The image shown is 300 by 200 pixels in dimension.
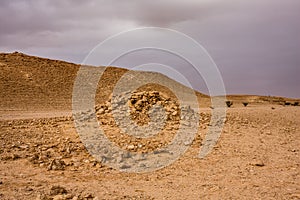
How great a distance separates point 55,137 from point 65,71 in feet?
85.4

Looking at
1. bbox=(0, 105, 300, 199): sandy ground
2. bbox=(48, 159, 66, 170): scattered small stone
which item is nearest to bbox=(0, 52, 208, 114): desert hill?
bbox=(0, 105, 300, 199): sandy ground

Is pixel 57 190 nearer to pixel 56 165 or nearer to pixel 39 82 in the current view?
pixel 56 165

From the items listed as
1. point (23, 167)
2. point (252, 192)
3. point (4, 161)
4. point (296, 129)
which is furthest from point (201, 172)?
point (296, 129)

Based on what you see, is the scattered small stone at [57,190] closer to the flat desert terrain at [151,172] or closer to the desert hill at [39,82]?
the flat desert terrain at [151,172]

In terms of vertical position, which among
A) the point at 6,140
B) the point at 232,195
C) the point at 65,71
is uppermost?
the point at 65,71

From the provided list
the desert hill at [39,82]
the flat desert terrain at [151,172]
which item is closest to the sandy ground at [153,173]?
the flat desert terrain at [151,172]

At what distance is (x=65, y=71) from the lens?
3556cm

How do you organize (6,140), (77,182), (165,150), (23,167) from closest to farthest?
(77,182) < (23,167) < (165,150) < (6,140)

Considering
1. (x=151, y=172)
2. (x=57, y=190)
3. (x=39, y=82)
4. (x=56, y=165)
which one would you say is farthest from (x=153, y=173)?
(x=39, y=82)

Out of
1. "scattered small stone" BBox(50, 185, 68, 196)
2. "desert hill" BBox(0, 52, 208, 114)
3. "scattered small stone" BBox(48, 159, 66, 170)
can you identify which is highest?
"desert hill" BBox(0, 52, 208, 114)

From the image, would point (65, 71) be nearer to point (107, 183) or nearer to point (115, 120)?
point (115, 120)

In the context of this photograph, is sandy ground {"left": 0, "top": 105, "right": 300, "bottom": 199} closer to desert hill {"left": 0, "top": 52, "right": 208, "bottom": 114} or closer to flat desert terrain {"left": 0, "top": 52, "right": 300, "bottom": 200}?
flat desert terrain {"left": 0, "top": 52, "right": 300, "bottom": 200}

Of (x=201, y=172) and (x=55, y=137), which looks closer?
(x=201, y=172)

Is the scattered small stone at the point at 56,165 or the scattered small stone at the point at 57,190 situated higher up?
the scattered small stone at the point at 56,165
